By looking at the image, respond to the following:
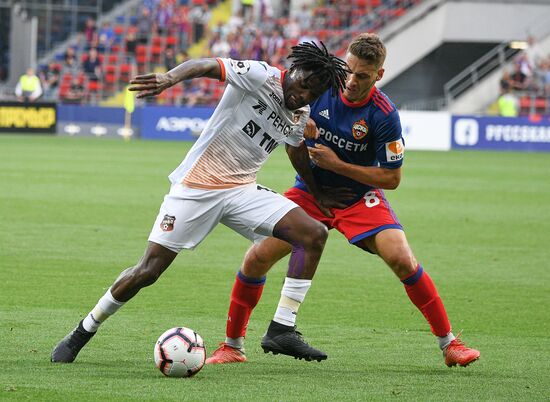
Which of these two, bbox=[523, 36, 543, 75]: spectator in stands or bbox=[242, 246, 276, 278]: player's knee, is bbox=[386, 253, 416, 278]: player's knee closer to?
bbox=[242, 246, 276, 278]: player's knee

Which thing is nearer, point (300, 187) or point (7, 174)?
point (300, 187)

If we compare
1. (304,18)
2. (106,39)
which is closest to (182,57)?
(106,39)

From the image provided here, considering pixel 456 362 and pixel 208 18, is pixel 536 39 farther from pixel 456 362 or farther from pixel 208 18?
pixel 456 362

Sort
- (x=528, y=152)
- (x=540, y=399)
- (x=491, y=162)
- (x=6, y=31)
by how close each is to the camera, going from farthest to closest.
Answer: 1. (x=6, y=31)
2. (x=528, y=152)
3. (x=491, y=162)
4. (x=540, y=399)

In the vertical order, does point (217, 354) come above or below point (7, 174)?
above

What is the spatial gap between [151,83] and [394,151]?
6.53 feet

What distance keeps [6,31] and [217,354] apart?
40.7 metres

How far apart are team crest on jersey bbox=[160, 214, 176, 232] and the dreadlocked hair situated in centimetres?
118

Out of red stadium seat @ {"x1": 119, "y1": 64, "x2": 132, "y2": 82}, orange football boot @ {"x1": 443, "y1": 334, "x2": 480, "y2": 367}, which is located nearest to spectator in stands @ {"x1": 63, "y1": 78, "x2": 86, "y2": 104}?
red stadium seat @ {"x1": 119, "y1": 64, "x2": 132, "y2": 82}

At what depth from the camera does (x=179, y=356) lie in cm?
673

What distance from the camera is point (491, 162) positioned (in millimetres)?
Answer: 30438

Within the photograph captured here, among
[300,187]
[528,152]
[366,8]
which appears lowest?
[528,152]

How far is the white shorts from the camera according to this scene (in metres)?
7.03

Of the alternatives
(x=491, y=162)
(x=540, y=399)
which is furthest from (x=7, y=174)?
(x=540, y=399)
